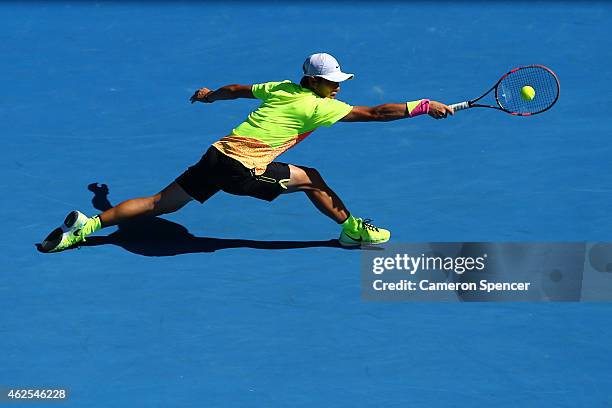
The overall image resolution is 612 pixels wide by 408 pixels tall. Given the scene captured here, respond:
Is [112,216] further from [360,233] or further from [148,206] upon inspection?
[360,233]

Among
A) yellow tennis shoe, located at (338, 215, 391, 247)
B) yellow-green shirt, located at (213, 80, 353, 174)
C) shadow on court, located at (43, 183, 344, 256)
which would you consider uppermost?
yellow-green shirt, located at (213, 80, 353, 174)

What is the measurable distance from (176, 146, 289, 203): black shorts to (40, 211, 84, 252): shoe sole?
0.88 m

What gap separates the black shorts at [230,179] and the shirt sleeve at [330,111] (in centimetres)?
46

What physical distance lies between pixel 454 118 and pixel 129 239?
10.7 feet

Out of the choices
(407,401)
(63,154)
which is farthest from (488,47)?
(407,401)

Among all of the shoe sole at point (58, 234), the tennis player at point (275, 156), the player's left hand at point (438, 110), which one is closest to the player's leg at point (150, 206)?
the tennis player at point (275, 156)

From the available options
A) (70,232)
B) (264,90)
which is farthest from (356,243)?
(70,232)

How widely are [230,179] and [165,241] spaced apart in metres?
0.86

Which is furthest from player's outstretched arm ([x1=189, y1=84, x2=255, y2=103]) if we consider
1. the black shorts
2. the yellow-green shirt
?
the black shorts

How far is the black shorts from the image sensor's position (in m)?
9.70

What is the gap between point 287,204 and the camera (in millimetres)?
10734

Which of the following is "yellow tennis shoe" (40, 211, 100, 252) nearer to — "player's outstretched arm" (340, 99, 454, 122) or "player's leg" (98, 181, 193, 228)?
"player's leg" (98, 181, 193, 228)

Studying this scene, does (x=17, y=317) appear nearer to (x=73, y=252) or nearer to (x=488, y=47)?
(x=73, y=252)

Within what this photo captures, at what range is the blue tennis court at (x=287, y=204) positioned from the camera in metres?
8.52
